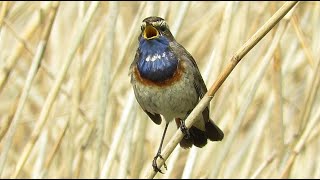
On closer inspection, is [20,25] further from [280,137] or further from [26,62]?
[280,137]

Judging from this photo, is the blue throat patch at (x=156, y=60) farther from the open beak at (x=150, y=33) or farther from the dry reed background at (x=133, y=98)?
the dry reed background at (x=133, y=98)

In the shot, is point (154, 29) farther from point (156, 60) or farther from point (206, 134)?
point (206, 134)

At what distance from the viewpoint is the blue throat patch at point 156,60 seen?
2.58 metres

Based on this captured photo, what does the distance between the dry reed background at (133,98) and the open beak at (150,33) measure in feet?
1.10

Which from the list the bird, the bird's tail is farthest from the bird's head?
the bird's tail

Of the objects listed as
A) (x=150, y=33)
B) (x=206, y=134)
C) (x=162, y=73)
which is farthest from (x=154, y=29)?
(x=206, y=134)

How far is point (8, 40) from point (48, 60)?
1.72ft

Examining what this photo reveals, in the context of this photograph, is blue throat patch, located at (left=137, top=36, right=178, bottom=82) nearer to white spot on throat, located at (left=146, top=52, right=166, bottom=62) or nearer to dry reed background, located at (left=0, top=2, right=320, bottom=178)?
white spot on throat, located at (left=146, top=52, right=166, bottom=62)

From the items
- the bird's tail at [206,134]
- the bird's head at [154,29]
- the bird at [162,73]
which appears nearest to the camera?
the bird's head at [154,29]

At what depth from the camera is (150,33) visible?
2582mm

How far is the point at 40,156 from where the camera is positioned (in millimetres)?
3258

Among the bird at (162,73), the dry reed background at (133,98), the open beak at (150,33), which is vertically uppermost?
the open beak at (150,33)

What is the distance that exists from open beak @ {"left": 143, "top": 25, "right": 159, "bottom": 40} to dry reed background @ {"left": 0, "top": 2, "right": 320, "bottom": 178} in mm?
336

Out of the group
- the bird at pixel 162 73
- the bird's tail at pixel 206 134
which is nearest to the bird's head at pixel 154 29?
the bird at pixel 162 73
